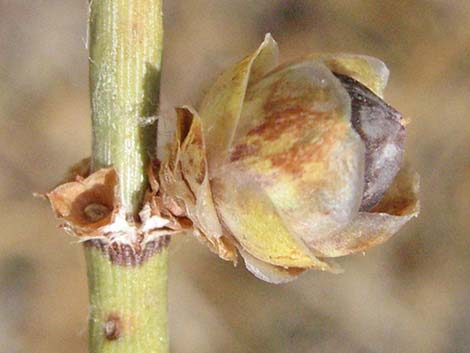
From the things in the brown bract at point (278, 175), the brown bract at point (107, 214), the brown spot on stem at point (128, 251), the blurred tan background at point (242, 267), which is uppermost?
the brown bract at point (278, 175)

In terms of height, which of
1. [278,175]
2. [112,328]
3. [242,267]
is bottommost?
[242,267]

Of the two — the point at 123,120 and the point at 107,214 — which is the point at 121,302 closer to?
the point at 107,214

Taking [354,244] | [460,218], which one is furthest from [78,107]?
[354,244]

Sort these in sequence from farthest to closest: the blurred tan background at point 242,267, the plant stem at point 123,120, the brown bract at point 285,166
A: 1. the blurred tan background at point 242,267
2. the plant stem at point 123,120
3. the brown bract at point 285,166

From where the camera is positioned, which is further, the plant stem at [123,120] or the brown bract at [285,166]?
the plant stem at [123,120]

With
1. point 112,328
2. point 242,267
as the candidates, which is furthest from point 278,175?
point 242,267

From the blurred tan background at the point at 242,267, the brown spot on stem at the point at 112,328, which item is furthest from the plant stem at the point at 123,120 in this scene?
the blurred tan background at the point at 242,267

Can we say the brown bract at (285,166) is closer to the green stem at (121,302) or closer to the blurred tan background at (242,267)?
the green stem at (121,302)
